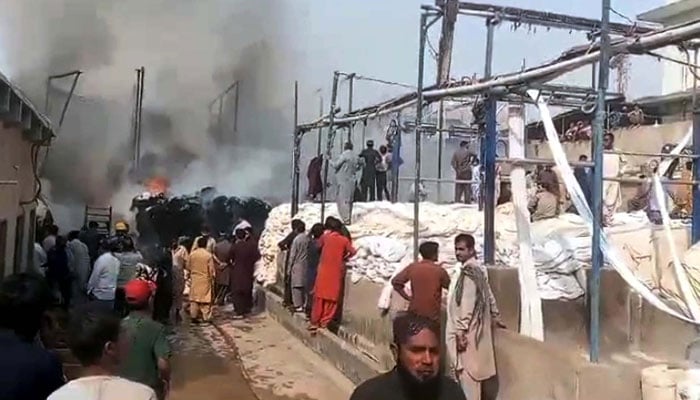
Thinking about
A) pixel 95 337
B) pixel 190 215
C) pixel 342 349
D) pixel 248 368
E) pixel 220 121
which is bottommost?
pixel 248 368

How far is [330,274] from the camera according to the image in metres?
9.43

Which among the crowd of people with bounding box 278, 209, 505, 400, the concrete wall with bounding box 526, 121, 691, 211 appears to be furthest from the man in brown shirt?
the concrete wall with bounding box 526, 121, 691, 211

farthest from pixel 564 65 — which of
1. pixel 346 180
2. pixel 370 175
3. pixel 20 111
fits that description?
pixel 370 175

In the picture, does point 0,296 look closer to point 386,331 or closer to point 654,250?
point 386,331

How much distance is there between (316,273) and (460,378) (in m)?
4.74

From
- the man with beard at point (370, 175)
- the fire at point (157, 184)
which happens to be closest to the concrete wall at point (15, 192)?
the man with beard at point (370, 175)

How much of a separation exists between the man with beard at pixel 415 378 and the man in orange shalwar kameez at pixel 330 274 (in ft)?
22.2

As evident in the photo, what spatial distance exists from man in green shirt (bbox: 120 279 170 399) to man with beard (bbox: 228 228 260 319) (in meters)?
8.48

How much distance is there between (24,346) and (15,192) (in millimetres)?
6798

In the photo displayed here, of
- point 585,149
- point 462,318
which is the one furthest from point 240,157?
point 462,318

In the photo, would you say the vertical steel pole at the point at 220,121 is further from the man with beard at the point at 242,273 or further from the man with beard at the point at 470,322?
the man with beard at the point at 470,322

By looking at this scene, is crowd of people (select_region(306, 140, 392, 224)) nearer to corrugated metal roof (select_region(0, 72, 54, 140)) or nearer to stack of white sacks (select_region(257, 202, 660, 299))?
stack of white sacks (select_region(257, 202, 660, 299))

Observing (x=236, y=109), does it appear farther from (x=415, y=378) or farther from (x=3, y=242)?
(x=415, y=378)

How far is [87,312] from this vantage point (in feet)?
8.91
